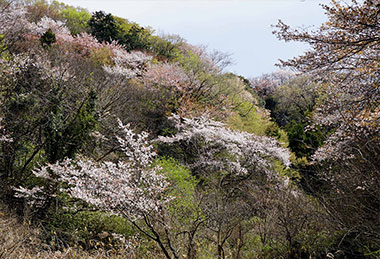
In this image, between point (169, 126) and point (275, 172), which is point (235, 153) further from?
point (169, 126)

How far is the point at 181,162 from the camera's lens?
411 inches

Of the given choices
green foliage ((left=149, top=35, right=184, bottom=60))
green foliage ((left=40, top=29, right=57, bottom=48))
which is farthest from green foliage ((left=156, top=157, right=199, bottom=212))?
green foliage ((left=149, top=35, right=184, bottom=60))

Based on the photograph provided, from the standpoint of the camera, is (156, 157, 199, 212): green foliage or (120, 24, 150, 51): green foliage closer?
(156, 157, 199, 212): green foliage

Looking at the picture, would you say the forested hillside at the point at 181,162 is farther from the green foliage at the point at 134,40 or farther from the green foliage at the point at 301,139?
the green foliage at the point at 134,40

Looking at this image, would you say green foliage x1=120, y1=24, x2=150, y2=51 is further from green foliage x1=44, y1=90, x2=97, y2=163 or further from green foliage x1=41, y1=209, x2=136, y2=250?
green foliage x1=41, y1=209, x2=136, y2=250

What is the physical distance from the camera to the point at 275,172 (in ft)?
32.4

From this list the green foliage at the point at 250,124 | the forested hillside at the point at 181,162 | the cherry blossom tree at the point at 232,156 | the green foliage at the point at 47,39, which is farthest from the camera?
the green foliage at the point at 250,124

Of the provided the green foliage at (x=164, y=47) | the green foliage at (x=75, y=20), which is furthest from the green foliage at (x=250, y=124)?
the green foliage at (x=75, y=20)

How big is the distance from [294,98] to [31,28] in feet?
70.2

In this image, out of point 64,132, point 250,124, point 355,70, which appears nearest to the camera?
point 355,70

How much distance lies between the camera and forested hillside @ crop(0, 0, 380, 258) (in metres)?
4.11

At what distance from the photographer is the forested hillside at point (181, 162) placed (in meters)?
4.11

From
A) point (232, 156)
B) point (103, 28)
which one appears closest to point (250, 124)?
point (232, 156)

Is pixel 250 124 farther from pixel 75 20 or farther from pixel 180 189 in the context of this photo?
pixel 75 20
